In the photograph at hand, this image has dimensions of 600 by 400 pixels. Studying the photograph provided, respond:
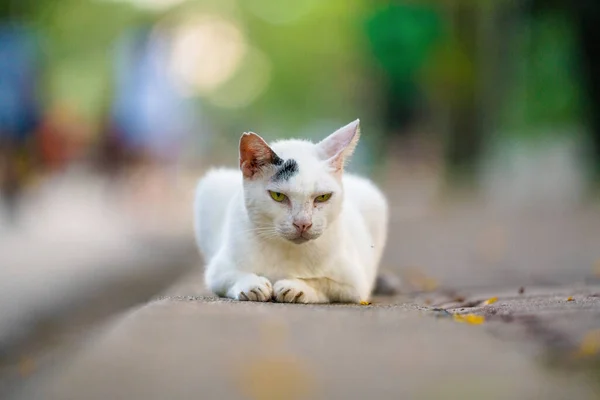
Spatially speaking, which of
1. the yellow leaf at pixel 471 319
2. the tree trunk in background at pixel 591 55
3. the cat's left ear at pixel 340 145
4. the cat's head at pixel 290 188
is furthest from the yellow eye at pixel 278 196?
the tree trunk in background at pixel 591 55

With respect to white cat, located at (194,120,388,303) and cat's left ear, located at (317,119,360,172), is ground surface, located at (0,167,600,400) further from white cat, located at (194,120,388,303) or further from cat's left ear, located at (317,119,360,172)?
cat's left ear, located at (317,119,360,172)

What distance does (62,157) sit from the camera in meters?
21.4

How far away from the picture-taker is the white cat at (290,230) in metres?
4.84

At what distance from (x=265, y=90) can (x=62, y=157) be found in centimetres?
2614

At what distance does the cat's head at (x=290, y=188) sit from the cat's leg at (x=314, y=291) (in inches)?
10.3

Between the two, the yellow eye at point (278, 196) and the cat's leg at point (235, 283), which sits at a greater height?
the yellow eye at point (278, 196)

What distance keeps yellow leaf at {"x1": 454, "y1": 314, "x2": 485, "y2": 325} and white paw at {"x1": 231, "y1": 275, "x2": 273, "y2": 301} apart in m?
1.08

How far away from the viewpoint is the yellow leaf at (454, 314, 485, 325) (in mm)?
4334

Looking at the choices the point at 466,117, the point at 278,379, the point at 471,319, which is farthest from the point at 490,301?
the point at 466,117

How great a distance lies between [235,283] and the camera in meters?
5.04

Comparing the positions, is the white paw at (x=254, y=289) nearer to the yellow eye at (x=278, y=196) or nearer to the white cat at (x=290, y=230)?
the white cat at (x=290, y=230)

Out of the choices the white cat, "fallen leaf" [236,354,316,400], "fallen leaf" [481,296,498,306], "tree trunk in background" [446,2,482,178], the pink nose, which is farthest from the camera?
"tree trunk in background" [446,2,482,178]

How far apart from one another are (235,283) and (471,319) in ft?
4.72

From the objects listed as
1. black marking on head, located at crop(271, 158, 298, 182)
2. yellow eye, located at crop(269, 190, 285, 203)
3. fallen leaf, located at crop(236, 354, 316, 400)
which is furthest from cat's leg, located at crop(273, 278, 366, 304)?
fallen leaf, located at crop(236, 354, 316, 400)
